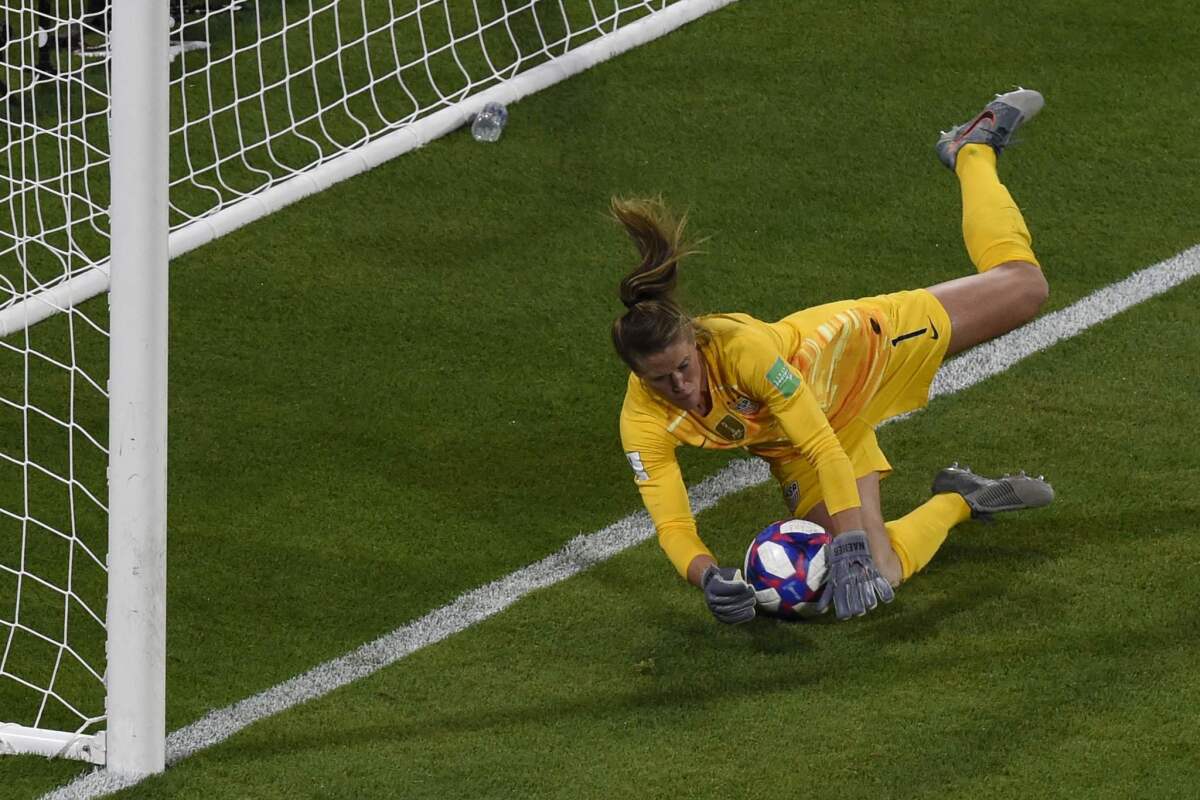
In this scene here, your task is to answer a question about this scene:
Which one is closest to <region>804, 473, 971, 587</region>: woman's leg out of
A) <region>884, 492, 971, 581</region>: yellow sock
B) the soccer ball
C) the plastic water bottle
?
<region>884, 492, 971, 581</region>: yellow sock

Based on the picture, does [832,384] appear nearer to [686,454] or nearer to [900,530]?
[900,530]

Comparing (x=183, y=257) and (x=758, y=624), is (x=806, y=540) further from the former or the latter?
(x=183, y=257)

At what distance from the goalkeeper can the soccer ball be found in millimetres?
54

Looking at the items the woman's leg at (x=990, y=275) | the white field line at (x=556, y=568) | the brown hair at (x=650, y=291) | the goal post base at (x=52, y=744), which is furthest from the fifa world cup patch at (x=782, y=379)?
the goal post base at (x=52, y=744)

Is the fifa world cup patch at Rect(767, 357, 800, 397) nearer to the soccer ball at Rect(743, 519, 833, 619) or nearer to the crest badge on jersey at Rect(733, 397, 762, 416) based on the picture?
the crest badge on jersey at Rect(733, 397, 762, 416)

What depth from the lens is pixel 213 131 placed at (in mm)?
7703

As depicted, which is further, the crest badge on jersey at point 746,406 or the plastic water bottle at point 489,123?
the plastic water bottle at point 489,123

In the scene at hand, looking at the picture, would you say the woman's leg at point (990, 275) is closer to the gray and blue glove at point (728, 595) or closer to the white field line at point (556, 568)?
the white field line at point (556, 568)

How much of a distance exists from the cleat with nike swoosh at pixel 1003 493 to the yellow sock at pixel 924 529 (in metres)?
0.04

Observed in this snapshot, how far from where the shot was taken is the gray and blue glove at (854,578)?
4.76 metres

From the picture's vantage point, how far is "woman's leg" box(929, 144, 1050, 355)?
5.70 metres

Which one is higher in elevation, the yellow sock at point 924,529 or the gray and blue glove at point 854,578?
the gray and blue glove at point 854,578

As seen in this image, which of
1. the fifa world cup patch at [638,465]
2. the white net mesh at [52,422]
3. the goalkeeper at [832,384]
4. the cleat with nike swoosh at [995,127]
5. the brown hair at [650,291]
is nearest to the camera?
the brown hair at [650,291]

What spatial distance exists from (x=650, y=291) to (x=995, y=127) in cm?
200
